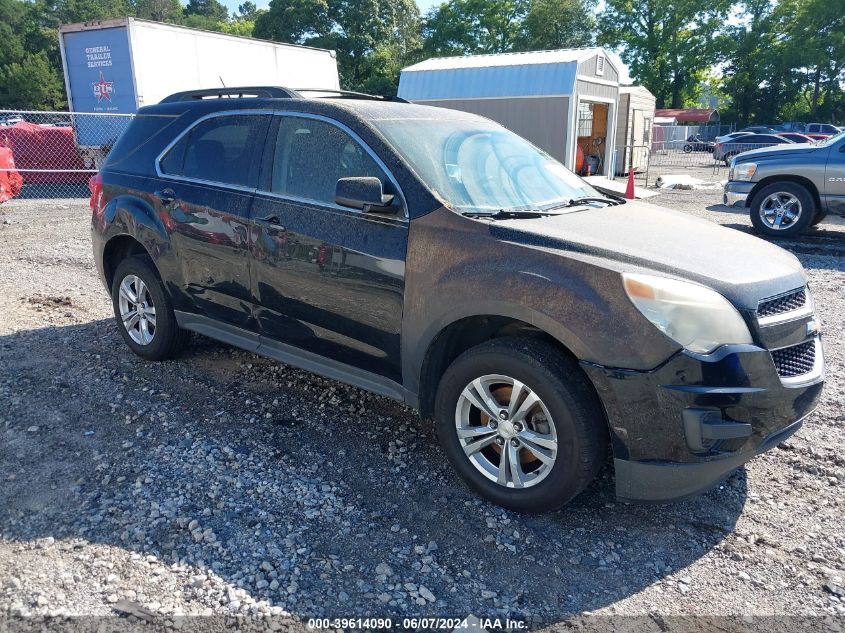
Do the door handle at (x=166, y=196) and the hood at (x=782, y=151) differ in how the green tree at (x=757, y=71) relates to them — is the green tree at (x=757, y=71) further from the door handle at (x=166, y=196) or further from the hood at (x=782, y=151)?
the door handle at (x=166, y=196)

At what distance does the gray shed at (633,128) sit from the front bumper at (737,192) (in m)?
11.1

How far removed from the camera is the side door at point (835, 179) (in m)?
9.77

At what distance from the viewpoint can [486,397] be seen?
3240 millimetres

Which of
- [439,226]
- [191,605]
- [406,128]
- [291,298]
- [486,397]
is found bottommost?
[191,605]

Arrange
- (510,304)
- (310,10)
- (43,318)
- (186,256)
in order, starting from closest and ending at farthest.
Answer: (510,304), (186,256), (43,318), (310,10)

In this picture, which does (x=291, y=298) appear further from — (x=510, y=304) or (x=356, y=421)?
(x=510, y=304)

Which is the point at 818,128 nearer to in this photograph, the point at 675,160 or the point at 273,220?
the point at 675,160

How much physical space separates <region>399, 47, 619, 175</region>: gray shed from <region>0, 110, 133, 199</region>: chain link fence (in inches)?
352

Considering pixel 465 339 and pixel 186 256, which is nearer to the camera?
pixel 465 339

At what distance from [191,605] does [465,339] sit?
178 centimetres

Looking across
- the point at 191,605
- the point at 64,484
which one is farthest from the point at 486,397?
the point at 64,484

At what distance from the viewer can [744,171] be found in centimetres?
1065

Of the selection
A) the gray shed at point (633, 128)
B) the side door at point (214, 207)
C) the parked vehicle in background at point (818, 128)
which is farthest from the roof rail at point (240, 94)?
the parked vehicle in background at point (818, 128)

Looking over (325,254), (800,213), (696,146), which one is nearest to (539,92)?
(800,213)
